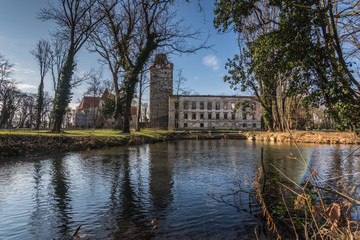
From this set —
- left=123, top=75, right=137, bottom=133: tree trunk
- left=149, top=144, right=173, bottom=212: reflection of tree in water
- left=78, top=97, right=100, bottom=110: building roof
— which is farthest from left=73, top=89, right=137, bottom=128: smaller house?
left=149, top=144, right=173, bottom=212: reflection of tree in water

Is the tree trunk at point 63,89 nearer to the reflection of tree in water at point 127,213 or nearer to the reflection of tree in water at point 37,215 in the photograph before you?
the reflection of tree in water at point 37,215

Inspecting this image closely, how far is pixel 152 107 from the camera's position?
60.2 meters

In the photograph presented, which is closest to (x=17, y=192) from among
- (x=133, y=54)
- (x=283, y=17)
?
(x=283, y=17)

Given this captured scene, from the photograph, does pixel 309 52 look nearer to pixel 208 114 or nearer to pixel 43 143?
pixel 43 143

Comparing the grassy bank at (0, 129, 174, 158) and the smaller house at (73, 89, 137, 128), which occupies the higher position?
the smaller house at (73, 89, 137, 128)

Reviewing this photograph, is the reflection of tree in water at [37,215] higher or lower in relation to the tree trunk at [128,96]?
lower

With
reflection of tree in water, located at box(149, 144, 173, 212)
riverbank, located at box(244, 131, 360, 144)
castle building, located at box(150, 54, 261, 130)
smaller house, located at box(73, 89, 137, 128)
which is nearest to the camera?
reflection of tree in water, located at box(149, 144, 173, 212)

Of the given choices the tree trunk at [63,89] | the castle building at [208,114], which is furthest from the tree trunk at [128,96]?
the castle building at [208,114]

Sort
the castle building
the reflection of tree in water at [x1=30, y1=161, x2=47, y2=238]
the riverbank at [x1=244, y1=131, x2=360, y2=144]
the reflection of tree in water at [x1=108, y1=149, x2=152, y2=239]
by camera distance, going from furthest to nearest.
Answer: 1. the castle building
2. the riverbank at [x1=244, y1=131, x2=360, y2=144]
3. the reflection of tree in water at [x1=30, y1=161, x2=47, y2=238]
4. the reflection of tree in water at [x1=108, y1=149, x2=152, y2=239]

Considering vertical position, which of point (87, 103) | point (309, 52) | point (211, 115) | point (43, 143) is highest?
point (87, 103)

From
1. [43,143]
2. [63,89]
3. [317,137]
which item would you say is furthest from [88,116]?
[317,137]

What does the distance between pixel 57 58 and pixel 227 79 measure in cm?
3239

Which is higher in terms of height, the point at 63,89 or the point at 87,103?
the point at 87,103

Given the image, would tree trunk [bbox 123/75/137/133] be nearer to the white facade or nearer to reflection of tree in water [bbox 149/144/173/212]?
reflection of tree in water [bbox 149/144/173/212]
